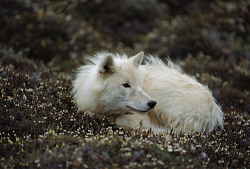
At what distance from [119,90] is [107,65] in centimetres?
45

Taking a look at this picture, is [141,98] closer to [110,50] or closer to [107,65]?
[107,65]

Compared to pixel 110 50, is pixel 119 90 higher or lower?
lower

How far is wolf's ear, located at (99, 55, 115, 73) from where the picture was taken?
451cm

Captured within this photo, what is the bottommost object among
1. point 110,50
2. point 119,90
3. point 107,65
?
point 119,90

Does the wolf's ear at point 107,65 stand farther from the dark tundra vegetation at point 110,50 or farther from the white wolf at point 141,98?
the dark tundra vegetation at point 110,50

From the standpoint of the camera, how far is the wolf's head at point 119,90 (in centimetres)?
450

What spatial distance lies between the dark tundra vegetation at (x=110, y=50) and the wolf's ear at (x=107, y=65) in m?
0.84

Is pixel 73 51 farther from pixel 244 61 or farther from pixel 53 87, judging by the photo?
pixel 244 61

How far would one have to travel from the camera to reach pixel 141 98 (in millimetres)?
4508

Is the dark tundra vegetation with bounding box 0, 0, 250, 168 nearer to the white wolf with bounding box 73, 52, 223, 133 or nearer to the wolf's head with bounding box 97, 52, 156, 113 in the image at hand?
the white wolf with bounding box 73, 52, 223, 133

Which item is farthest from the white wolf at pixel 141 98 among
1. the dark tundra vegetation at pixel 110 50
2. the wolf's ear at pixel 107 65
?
the dark tundra vegetation at pixel 110 50

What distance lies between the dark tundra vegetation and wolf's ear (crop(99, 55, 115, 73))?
84cm

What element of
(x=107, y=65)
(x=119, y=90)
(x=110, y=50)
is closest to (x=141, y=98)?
(x=119, y=90)

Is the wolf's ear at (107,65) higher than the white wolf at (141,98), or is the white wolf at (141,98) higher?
the wolf's ear at (107,65)
